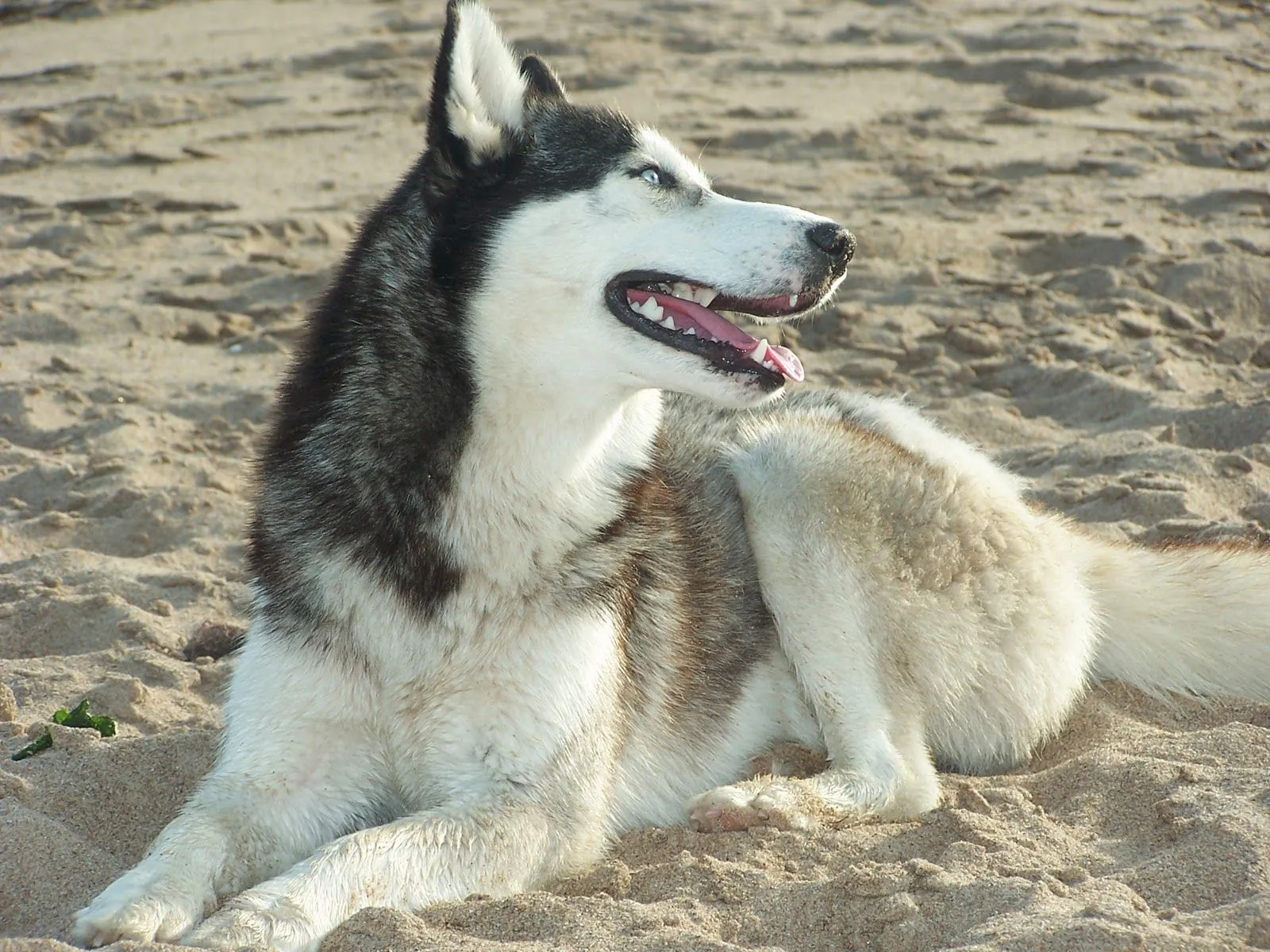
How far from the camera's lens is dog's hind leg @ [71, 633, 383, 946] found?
3615 mm

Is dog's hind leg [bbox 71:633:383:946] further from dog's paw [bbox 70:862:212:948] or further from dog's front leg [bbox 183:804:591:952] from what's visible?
dog's front leg [bbox 183:804:591:952]

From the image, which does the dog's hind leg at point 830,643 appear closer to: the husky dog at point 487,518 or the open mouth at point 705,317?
the husky dog at point 487,518

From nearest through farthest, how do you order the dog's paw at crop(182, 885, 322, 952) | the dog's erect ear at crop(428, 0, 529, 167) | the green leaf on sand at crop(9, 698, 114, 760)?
1. the dog's paw at crop(182, 885, 322, 952)
2. the dog's erect ear at crop(428, 0, 529, 167)
3. the green leaf on sand at crop(9, 698, 114, 760)

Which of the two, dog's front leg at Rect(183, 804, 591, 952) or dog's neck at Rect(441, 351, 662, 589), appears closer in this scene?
dog's front leg at Rect(183, 804, 591, 952)

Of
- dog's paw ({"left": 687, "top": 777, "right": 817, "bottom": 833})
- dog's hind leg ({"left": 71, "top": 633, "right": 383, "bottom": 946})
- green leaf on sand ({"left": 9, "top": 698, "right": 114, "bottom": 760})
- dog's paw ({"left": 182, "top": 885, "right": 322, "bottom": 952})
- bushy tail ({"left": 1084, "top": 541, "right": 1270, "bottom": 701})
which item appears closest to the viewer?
dog's paw ({"left": 182, "top": 885, "right": 322, "bottom": 952})

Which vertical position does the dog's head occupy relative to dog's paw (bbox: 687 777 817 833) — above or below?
above

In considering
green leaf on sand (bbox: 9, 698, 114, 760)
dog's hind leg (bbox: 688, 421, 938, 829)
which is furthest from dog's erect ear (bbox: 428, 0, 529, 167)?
green leaf on sand (bbox: 9, 698, 114, 760)

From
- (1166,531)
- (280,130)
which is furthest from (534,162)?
(280,130)

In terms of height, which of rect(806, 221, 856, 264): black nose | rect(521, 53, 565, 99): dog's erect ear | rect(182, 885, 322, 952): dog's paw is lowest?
rect(182, 885, 322, 952): dog's paw

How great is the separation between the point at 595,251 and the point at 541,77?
930mm

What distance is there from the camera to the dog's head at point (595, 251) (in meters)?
3.68

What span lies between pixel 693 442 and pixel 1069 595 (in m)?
1.32

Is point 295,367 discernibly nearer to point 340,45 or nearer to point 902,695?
point 902,695

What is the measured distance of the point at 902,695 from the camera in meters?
4.44
